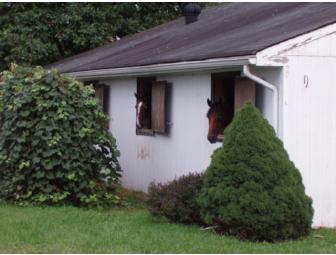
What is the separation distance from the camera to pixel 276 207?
7887mm

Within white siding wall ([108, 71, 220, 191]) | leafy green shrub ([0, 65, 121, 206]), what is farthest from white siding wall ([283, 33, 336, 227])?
leafy green shrub ([0, 65, 121, 206])

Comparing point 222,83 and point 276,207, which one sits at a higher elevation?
point 222,83

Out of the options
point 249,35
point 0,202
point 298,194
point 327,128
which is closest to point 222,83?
point 249,35

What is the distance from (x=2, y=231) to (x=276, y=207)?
3486 mm

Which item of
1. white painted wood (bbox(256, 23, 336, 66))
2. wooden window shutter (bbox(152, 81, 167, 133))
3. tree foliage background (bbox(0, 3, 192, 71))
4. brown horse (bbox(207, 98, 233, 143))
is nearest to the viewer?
white painted wood (bbox(256, 23, 336, 66))

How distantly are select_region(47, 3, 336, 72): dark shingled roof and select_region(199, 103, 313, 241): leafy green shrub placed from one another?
110 centimetres

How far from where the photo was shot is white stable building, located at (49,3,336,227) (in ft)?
29.3

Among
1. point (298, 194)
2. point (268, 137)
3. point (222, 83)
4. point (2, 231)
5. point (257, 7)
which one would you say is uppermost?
point (257, 7)

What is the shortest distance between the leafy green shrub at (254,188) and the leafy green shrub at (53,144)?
296 centimetres

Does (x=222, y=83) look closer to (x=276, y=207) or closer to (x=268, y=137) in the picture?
(x=268, y=137)

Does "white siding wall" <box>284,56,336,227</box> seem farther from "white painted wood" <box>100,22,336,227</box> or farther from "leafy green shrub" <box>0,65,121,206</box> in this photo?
"leafy green shrub" <box>0,65,121,206</box>

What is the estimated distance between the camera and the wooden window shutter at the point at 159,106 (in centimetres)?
1193

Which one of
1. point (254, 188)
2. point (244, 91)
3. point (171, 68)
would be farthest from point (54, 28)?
point (254, 188)

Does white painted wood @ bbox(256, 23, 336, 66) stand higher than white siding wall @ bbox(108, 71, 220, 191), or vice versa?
white painted wood @ bbox(256, 23, 336, 66)
